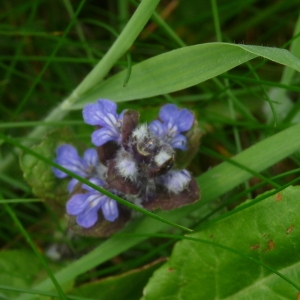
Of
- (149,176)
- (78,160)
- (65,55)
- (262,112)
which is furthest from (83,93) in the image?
(262,112)

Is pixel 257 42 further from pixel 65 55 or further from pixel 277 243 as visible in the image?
pixel 277 243

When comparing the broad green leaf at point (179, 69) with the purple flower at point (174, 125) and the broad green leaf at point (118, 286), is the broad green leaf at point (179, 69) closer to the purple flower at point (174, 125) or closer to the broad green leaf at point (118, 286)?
the purple flower at point (174, 125)

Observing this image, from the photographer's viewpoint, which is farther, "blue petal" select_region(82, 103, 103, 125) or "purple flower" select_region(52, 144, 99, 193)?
"purple flower" select_region(52, 144, 99, 193)

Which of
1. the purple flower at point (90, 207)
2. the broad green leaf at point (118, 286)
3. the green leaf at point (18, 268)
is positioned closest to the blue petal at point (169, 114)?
the purple flower at point (90, 207)

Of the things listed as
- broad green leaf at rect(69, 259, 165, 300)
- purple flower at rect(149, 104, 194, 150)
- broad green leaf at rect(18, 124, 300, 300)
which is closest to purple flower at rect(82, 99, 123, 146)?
purple flower at rect(149, 104, 194, 150)

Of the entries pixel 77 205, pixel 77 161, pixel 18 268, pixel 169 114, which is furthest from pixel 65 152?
pixel 18 268

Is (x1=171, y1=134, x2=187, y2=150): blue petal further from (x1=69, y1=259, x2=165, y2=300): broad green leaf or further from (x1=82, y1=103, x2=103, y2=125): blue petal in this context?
(x1=69, y1=259, x2=165, y2=300): broad green leaf
